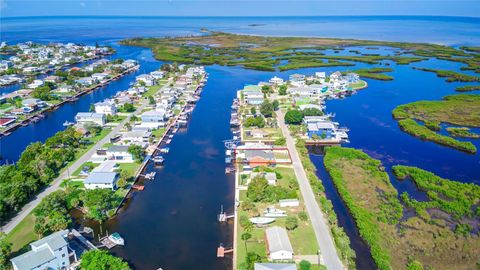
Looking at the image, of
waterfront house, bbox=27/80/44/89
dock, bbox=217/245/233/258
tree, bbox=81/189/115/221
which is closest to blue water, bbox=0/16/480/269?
dock, bbox=217/245/233/258

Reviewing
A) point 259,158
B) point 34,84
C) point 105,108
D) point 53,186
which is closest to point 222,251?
point 259,158

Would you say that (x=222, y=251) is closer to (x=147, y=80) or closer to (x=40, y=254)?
(x=40, y=254)

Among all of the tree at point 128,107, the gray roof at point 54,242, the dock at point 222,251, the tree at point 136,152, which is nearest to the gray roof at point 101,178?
the tree at point 136,152

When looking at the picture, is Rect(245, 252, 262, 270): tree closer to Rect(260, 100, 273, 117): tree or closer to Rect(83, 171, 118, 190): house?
Rect(83, 171, 118, 190): house

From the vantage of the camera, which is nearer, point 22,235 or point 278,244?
point 278,244

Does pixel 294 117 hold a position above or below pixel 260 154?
above

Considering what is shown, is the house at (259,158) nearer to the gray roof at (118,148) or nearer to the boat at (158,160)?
the boat at (158,160)
